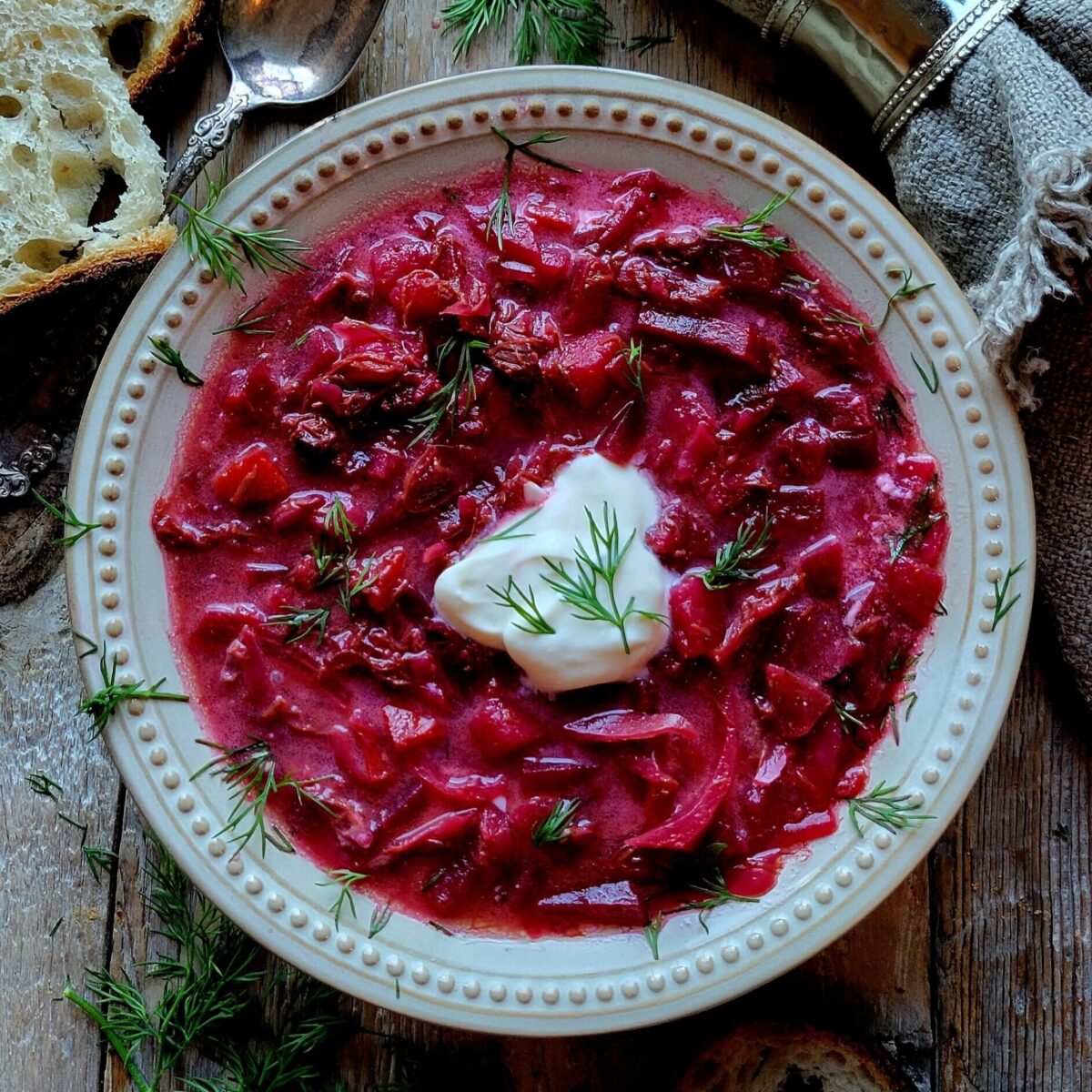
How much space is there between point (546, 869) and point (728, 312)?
154cm

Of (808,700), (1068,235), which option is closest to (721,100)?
(1068,235)

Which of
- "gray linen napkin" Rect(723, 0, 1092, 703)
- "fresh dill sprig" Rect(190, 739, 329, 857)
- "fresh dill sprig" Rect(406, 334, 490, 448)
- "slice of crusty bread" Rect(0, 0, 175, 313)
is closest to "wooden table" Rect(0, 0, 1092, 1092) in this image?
"gray linen napkin" Rect(723, 0, 1092, 703)

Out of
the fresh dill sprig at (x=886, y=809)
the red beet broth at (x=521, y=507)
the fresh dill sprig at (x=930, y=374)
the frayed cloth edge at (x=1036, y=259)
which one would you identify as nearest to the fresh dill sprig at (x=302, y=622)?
the red beet broth at (x=521, y=507)

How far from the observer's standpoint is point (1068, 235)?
3068 millimetres

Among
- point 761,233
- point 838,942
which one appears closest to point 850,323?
point 761,233

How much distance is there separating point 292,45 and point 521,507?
156cm

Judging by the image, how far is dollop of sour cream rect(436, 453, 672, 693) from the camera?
3.12 meters

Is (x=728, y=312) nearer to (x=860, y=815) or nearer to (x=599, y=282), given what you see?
(x=599, y=282)

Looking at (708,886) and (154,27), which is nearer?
(708,886)

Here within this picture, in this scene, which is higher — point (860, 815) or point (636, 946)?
point (860, 815)

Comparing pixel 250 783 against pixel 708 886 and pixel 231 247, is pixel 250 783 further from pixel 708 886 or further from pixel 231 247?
pixel 231 247

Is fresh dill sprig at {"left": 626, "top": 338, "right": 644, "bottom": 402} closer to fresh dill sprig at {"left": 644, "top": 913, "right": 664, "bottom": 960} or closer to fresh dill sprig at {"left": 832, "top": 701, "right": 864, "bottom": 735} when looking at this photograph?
fresh dill sprig at {"left": 832, "top": 701, "right": 864, "bottom": 735}

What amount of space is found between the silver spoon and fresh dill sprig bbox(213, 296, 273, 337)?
0.52 metres

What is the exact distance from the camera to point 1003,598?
3156 millimetres
